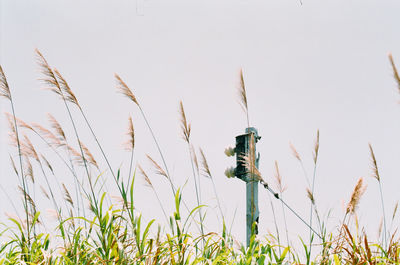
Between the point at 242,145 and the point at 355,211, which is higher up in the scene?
the point at 242,145

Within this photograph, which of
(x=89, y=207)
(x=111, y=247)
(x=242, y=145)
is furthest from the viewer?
(x=242, y=145)

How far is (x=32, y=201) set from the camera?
13.1 feet

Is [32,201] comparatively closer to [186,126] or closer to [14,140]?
[14,140]

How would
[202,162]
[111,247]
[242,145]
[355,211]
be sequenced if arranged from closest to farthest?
[111,247]
[355,211]
[202,162]
[242,145]

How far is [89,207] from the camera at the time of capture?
360 centimetres

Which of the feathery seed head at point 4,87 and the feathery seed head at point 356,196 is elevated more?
the feathery seed head at point 4,87

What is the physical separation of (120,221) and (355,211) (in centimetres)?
175

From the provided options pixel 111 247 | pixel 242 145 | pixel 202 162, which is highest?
pixel 242 145

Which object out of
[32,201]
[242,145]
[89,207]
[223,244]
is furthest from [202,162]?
[242,145]

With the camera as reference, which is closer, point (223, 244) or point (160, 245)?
point (160, 245)

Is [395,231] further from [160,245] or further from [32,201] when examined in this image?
[32,201]

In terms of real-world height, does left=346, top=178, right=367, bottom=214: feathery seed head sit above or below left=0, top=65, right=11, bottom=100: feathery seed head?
below

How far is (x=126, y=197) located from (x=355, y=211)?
5.65 ft

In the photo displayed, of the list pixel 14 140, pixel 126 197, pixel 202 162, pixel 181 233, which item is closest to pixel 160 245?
pixel 181 233
